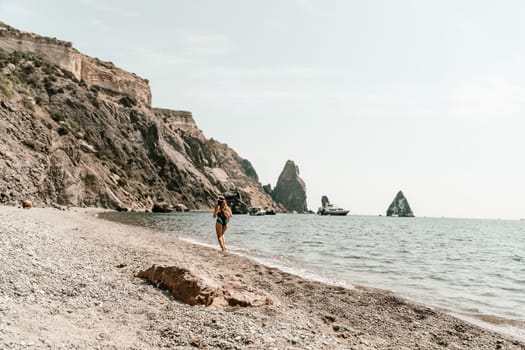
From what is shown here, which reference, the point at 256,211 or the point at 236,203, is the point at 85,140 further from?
the point at 256,211

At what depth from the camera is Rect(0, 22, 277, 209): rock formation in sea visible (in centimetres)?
5025

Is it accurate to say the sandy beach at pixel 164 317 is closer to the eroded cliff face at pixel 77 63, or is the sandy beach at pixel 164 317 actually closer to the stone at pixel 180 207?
the stone at pixel 180 207

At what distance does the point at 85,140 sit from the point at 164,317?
81821mm

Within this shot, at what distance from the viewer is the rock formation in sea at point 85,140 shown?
165 feet

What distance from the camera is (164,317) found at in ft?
27.2

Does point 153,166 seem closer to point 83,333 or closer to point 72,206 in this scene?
point 72,206

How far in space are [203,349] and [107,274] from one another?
5435 millimetres

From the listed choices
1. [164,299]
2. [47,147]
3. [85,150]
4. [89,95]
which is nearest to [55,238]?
[164,299]

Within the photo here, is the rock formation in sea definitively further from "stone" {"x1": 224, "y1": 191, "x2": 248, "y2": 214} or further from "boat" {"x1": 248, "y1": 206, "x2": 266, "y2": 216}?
"boat" {"x1": 248, "y1": 206, "x2": 266, "y2": 216}

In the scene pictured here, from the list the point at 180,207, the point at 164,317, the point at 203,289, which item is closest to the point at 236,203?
the point at 180,207

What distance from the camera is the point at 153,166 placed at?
333ft

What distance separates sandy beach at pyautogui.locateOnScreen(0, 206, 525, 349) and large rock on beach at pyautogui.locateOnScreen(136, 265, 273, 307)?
25 centimetres

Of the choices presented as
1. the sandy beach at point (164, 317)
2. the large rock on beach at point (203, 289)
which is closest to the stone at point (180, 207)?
the sandy beach at point (164, 317)

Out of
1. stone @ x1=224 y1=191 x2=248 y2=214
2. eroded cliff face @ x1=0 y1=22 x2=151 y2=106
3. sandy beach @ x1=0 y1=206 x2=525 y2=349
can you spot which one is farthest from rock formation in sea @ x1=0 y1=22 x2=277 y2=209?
sandy beach @ x1=0 y1=206 x2=525 y2=349
